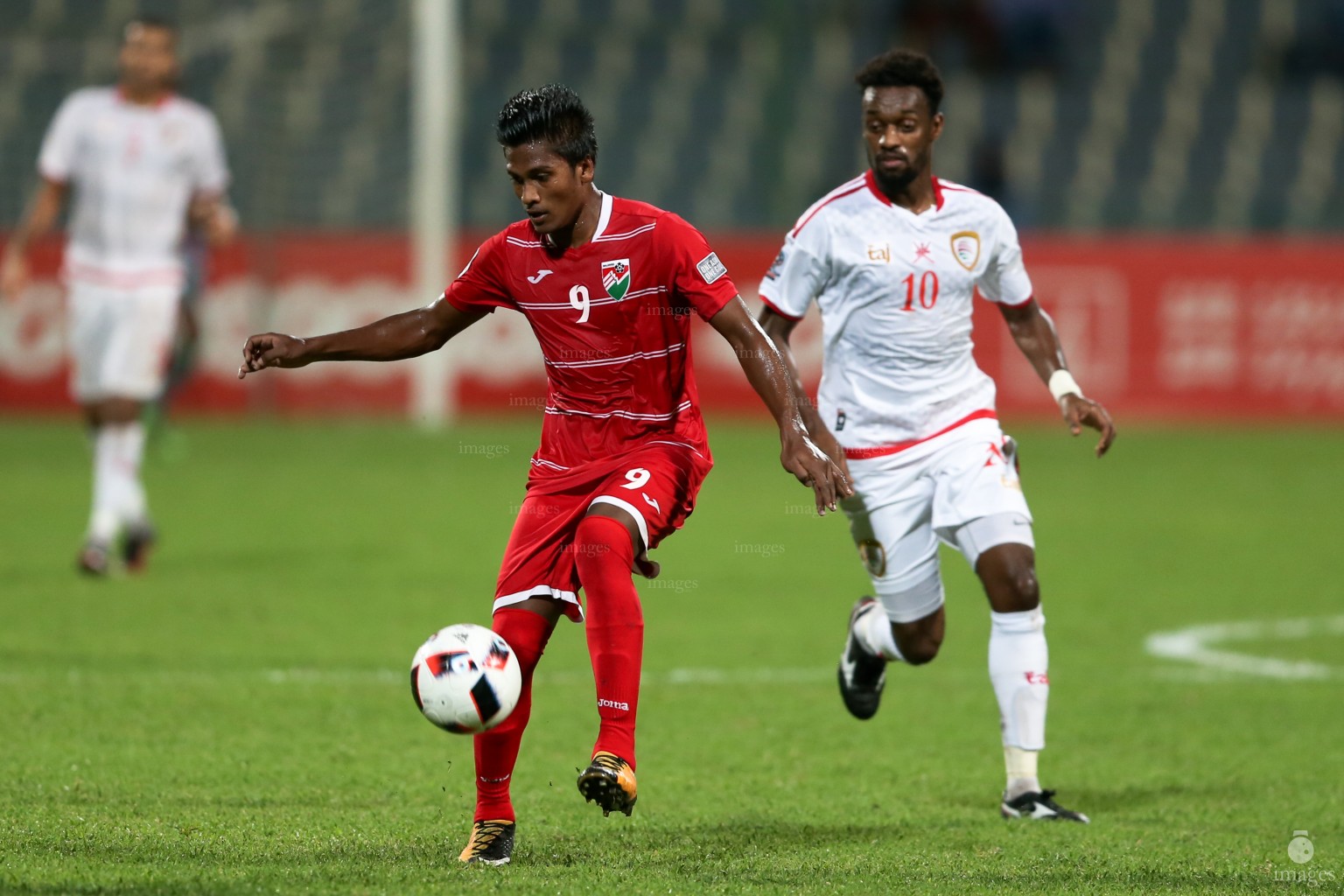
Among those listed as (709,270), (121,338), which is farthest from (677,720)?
(121,338)

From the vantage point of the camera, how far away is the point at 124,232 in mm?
10117

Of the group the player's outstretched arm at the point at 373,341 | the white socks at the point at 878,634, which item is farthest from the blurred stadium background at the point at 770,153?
the player's outstretched arm at the point at 373,341

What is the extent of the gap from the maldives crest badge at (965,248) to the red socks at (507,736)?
73.9 inches

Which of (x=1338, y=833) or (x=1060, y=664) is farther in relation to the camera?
(x=1060, y=664)

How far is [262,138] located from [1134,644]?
14340mm

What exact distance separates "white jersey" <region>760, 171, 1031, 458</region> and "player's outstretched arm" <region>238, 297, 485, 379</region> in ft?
4.02

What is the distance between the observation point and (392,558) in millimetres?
10891

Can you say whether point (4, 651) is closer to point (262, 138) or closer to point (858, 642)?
point (858, 642)

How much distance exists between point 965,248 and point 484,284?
168 cm

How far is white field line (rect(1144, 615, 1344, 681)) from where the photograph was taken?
7855mm

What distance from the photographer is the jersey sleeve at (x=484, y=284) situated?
4.89m

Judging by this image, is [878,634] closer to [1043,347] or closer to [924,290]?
[1043,347]

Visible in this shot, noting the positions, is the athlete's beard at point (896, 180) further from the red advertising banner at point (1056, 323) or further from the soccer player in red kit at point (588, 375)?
the red advertising banner at point (1056, 323)

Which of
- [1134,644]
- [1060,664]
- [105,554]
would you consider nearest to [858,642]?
[1060,664]
